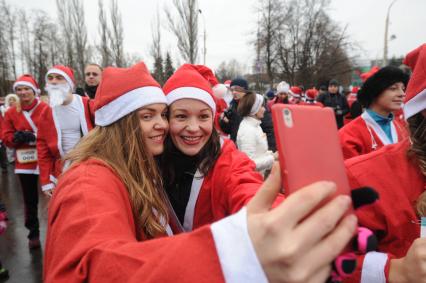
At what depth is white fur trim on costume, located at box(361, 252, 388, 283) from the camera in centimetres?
119

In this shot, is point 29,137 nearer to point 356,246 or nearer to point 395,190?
point 395,190

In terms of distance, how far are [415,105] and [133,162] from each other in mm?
1327

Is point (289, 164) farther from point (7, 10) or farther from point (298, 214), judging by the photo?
point (7, 10)

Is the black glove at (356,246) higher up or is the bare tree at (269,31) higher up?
the bare tree at (269,31)

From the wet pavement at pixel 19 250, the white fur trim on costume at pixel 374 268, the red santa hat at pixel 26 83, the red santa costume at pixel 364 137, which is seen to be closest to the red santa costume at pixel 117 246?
the white fur trim on costume at pixel 374 268

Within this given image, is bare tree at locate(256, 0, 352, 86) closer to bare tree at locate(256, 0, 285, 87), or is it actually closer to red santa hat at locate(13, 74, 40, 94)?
bare tree at locate(256, 0, 285, 87)

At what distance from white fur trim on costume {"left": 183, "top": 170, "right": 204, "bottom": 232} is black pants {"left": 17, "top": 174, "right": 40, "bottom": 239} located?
296cm

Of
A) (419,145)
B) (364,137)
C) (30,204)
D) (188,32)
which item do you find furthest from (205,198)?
(188,32)

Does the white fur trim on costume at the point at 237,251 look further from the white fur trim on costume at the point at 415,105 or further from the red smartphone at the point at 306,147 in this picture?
the white fur trim on costume at the point at 415,105

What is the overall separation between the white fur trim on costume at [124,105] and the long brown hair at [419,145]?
1290 mm

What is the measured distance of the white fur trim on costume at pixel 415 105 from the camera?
1354 mm

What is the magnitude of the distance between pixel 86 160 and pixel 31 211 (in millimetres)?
3264

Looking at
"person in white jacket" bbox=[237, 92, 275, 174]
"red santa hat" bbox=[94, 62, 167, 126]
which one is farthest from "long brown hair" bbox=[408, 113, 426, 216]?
"person in white jacket" bbox=[237, 92, 275, 174]

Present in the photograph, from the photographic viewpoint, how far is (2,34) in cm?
2589
